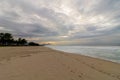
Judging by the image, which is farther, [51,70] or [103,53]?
[103,53]

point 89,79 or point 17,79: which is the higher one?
point 17,79

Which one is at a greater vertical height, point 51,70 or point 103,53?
point 51,70

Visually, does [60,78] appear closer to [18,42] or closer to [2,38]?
[2,38]

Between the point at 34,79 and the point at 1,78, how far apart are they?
1.43 metres

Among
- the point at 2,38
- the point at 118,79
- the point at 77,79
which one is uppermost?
the point at 2,38

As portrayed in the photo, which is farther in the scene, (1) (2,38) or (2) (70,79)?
(1) (2,38)

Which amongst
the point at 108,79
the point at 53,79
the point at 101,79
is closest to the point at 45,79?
the point at 53,79

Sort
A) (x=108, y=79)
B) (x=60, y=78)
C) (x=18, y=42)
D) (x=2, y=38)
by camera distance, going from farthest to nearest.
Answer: (x=18, y=42), (x=2, y=38), (x=108, y=79), (x=60, y=78)

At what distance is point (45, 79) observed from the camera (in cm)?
463

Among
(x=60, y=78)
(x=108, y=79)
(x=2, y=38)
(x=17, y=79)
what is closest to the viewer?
(x=17, y=79)

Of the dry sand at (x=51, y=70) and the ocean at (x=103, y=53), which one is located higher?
the dry sand at (x=51, y=70)

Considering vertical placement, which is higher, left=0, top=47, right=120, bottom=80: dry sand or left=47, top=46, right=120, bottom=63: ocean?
left=0, top=47, right=120, bottom=80: dry sand

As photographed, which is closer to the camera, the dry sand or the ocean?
the dry sand

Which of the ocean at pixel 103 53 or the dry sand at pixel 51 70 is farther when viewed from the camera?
the ocean at pixel 103 53
